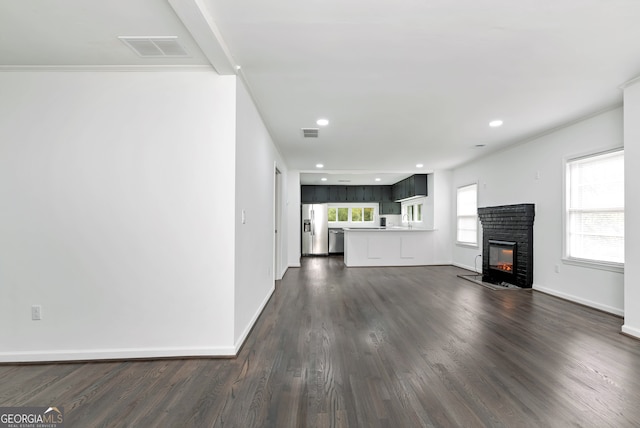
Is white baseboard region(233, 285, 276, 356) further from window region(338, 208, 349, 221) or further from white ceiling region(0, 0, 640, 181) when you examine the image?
window region(338, 208, 349, 221)

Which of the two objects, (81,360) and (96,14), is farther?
(81,360)

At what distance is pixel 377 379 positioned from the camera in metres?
2.18

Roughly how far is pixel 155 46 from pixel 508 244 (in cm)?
577

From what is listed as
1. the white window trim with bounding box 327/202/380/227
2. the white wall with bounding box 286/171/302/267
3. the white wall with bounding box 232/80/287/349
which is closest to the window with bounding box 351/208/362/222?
the white window trim with bounding box 327/202/380/227

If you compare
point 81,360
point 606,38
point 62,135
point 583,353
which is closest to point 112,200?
point 62,135

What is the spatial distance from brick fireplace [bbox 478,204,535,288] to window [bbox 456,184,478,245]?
625 millimetres

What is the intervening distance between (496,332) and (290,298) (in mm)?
2598

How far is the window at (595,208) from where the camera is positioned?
12.3ft

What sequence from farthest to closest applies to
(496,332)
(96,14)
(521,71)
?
(496,332) → (521,71) → (96,14)

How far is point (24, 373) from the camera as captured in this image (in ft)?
7.61

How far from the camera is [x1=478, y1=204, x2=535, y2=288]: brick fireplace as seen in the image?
198 inches

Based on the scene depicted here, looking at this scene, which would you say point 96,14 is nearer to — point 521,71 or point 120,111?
point 120,111

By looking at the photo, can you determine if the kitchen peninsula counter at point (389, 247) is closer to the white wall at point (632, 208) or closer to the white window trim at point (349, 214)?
the white window trim at point (349, 214)

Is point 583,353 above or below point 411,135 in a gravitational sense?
below
